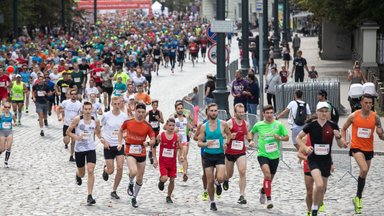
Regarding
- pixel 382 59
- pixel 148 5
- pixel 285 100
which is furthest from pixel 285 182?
pixel 148 5

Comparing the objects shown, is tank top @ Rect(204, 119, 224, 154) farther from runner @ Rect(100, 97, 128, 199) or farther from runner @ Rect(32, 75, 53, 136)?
runner @ Rect(32, 75, 53, 136)

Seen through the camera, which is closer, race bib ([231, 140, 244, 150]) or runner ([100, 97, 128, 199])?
race bib ([231, 140, 244, 150])

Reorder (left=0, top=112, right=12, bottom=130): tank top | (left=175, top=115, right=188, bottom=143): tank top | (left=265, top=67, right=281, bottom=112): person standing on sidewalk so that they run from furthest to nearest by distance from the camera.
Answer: (left=265, top=67, right=281, bottom=112): person standing on sidewalk, (left=0, top=112, right=12, bottom=130): tank top, (left=175, top=115, right=188, bottom=143): tank top

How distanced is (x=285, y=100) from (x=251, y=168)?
871 centimetres

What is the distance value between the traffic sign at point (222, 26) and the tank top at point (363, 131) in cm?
1015

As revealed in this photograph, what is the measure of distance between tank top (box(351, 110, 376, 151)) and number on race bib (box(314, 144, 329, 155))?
1192 mm

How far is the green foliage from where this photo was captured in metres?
41.1

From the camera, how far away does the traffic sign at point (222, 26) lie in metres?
25.7

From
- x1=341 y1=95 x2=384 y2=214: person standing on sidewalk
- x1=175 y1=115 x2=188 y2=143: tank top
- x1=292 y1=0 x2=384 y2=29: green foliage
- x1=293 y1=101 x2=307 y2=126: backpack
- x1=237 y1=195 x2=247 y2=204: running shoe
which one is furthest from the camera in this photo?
x1=292 y1=0 x2=384 y2=29: green foliage

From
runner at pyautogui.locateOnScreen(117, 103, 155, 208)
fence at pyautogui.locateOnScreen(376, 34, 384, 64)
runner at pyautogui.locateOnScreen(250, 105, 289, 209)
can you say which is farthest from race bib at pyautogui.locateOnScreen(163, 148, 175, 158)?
fence at pyautogui.locateOnScreen(376, 34, 384, 64)

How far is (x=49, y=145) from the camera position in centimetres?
2486

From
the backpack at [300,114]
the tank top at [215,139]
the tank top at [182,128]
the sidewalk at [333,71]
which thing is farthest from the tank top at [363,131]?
the sidewalk at [333,71]

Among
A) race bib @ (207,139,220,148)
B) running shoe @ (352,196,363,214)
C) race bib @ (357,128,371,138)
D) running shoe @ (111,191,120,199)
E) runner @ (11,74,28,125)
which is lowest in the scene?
running shoe @ (111,191,120,199)

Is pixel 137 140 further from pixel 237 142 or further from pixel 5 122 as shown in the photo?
pixel 5 122
